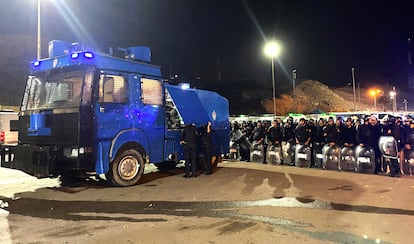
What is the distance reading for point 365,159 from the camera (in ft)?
36.7

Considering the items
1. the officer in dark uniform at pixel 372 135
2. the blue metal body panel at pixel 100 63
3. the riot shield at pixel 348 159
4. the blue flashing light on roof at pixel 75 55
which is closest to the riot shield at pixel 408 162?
the officer in dark uniform at pixel 372 135

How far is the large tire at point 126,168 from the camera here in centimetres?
906

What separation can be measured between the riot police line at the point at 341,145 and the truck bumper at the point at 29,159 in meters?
8.18

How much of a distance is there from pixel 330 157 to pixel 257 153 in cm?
315

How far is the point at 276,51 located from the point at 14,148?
26.5 meters

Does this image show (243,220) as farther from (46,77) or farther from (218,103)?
(218,103)

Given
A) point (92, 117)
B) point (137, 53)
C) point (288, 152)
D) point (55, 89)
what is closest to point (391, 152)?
point (288, 152)

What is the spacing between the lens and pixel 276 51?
3225cm

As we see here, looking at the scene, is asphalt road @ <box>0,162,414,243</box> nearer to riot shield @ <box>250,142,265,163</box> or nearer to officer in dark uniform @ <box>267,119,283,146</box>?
officer in dark uniform @ <box>267,119,283,146</box>

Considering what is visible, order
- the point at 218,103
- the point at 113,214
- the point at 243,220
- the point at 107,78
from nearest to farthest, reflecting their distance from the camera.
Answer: the point at 243,220 → the point at 113,214 → the point at 107,78 → the point at 218,103

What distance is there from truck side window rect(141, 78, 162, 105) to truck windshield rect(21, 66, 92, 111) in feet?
5.45

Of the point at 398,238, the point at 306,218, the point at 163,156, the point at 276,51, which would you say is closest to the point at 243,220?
the point at 306,218

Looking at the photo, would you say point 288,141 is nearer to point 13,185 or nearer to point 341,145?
point 341,145

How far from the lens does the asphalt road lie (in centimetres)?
540
